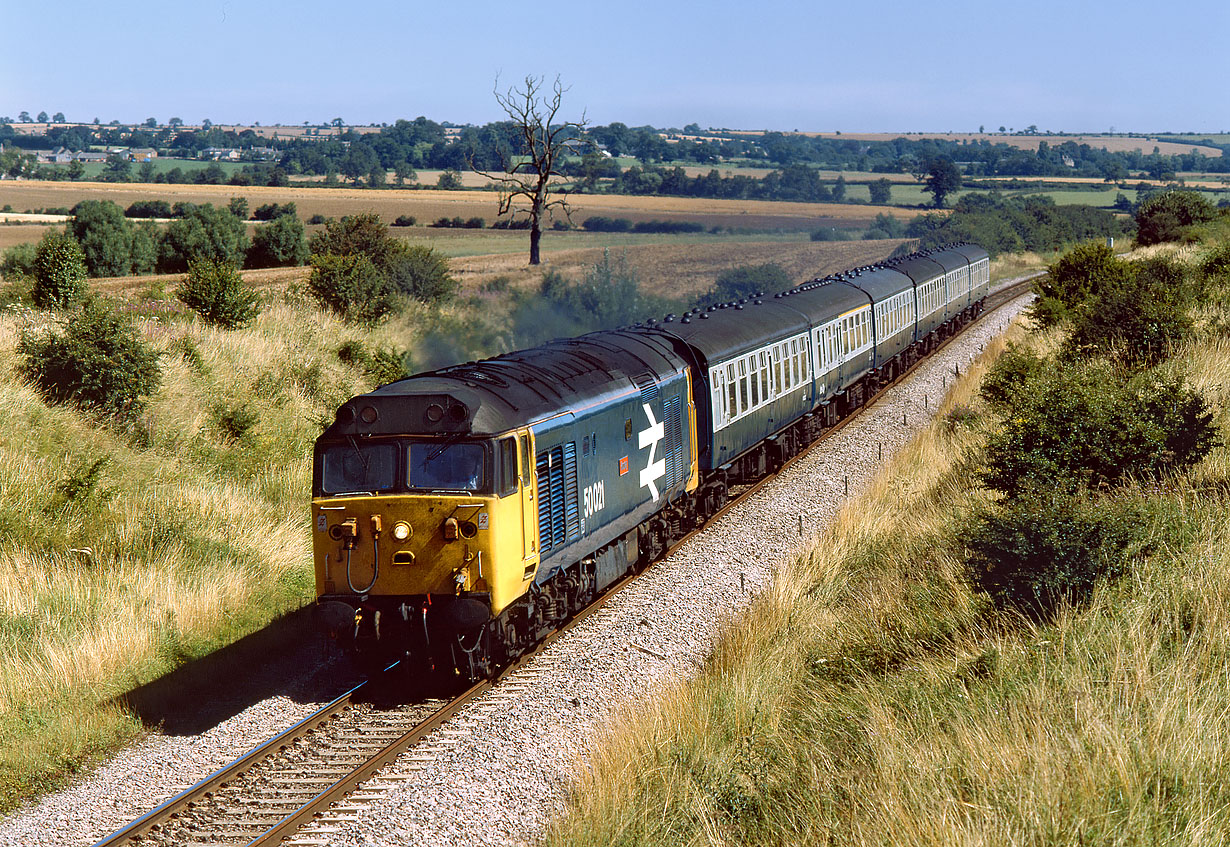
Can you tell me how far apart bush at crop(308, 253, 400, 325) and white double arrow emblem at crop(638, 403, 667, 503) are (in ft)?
62.9

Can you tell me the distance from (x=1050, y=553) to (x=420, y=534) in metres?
5.89

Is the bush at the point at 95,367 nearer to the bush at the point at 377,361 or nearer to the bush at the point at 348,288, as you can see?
the bush at the point at 377,361

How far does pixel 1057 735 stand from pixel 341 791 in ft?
18.2

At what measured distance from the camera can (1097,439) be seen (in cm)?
1424

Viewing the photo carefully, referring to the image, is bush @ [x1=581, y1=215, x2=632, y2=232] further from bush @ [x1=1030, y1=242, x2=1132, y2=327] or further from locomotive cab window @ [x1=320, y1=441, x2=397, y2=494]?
locomotive cab window @ [x1=320, y1=441, x2=397, y2=494]

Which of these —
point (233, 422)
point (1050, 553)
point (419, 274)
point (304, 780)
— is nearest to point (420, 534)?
point (304, 780)

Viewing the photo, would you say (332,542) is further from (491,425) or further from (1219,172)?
(1219,172)

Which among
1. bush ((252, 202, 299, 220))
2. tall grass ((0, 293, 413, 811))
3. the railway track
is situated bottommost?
the railway track

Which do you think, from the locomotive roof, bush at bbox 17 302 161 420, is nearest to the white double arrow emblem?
the locomotive roof

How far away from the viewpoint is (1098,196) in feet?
422

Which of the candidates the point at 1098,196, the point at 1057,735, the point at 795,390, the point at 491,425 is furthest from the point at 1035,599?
the point at 1098,196

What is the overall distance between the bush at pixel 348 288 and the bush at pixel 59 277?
26.7 ft

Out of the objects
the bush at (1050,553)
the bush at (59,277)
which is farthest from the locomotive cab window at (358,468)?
the bush at (59,277)

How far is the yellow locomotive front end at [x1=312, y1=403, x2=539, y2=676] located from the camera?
10.7 meters
